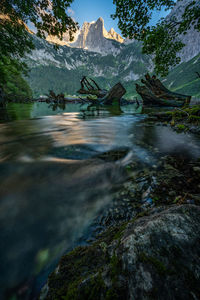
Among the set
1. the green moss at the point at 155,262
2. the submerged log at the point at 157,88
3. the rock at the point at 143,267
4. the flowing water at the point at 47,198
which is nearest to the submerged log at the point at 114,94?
the submerged log at the point at 157,88

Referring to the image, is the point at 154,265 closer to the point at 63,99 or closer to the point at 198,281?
the point at 198,281

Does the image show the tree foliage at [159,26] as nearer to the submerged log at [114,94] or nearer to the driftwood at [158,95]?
the driftwood at [158,95]

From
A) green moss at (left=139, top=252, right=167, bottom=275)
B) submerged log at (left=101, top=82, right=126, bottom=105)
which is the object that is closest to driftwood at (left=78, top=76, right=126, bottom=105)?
submerged log at (left=101, top=82, right=126, bottom=105)

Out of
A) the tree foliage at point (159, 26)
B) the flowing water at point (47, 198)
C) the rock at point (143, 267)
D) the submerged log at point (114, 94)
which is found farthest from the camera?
the submerged log at point (114, 94)

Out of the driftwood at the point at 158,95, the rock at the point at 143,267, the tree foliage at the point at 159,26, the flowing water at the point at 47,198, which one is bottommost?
the flowing water at the point at 47,198

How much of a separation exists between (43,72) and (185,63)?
205 m

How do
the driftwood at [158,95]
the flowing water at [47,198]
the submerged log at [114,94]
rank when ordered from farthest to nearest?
the submerged log at [114,94] < the driftwood at [158,95] < the flowing water at [47,198]

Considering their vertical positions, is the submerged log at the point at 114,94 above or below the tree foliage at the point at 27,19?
below

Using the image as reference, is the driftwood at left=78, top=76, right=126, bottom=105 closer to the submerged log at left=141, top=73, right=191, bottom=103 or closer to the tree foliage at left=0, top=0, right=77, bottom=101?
the submerged log at left=141, top=73, right=191, bottom=103

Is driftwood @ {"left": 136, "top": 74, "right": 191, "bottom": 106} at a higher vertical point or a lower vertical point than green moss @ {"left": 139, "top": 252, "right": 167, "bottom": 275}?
higher

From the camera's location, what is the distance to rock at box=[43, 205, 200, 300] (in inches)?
23.0

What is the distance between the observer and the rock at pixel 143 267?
0.58 metres

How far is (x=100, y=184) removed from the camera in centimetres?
201

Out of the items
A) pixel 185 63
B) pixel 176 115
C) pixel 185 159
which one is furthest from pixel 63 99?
pixel 185 63
